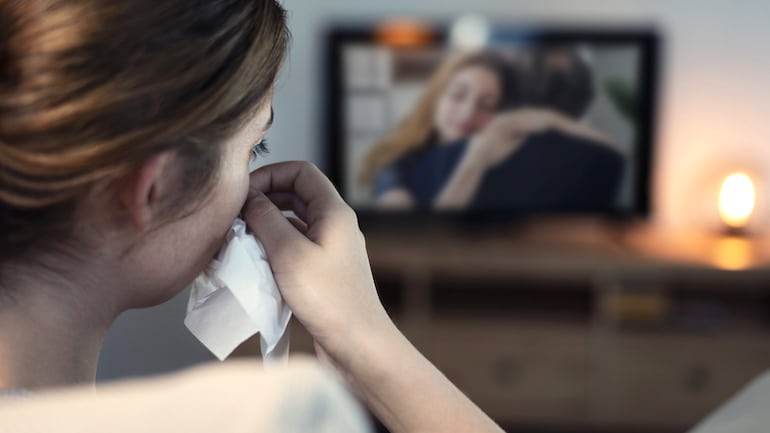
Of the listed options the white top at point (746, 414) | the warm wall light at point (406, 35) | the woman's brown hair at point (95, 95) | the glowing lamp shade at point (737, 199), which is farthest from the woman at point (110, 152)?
the glowing lamp shade at point (737, 199)

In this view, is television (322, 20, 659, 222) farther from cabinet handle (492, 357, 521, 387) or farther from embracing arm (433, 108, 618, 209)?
cabinet handle (492, 357, 521, 387)

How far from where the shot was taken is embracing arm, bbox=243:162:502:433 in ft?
2.17

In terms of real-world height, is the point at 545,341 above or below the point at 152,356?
below

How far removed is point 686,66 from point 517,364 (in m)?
1.17

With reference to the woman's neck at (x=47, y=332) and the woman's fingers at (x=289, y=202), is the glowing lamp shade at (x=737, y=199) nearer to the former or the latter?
the woman's fingers at (x=289, y=202)

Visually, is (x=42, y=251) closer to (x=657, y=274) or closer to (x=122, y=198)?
(x=122, y=198)

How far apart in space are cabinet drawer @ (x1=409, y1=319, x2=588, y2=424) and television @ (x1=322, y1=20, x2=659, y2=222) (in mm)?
412

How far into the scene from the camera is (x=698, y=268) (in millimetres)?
2551

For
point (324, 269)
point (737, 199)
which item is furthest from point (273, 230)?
point (737, 199)

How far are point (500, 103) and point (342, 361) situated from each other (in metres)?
2.15

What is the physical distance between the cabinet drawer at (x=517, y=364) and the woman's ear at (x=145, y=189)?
7.08ft

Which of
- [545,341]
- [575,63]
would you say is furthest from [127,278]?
[575,63]

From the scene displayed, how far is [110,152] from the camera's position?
497mm

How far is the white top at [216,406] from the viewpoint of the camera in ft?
0.80
